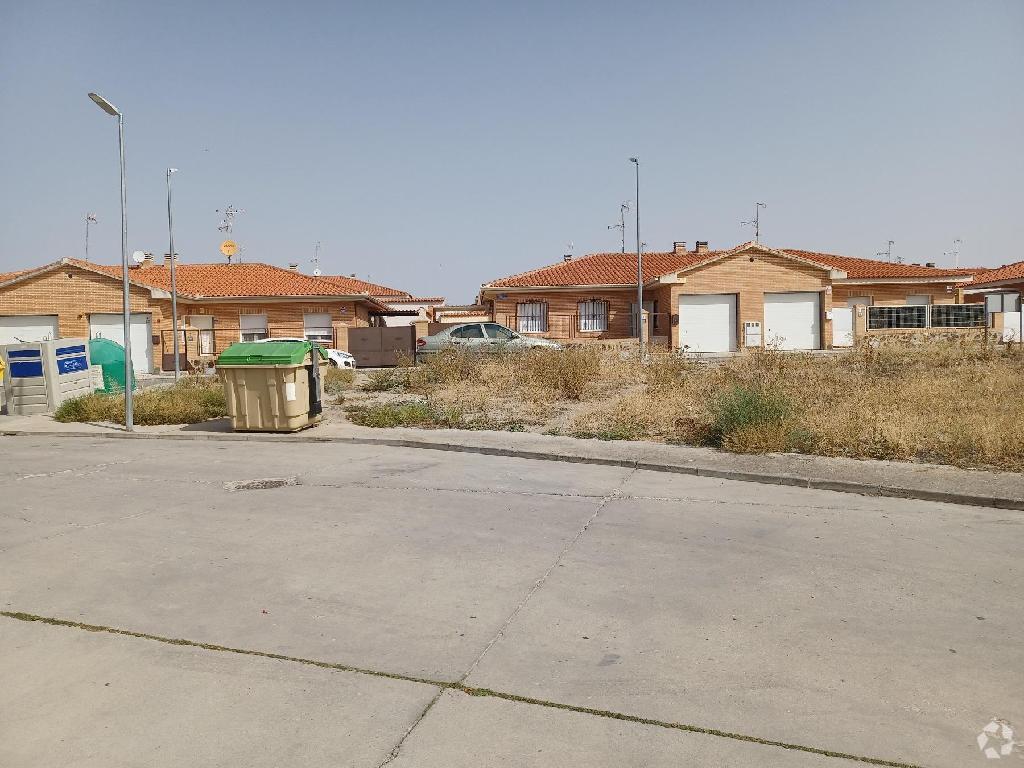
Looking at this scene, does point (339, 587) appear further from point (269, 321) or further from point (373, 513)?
point (269, 321)

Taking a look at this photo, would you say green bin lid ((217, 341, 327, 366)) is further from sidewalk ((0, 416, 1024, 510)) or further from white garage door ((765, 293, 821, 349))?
white garage door ((765, 293, 821, 349))

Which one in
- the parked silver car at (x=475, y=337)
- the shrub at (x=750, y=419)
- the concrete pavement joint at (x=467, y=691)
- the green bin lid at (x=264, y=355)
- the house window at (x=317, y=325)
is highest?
the house window at (x=317, y=325)

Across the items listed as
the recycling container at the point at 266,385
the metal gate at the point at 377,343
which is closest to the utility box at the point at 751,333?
the metal gate at the point at 377,343

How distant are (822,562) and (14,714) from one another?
4941mm

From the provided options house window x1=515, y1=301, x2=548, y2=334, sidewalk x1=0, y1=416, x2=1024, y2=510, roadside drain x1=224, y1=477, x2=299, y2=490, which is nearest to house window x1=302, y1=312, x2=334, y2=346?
house window x1=515, y1=301, x2=548, y2=334

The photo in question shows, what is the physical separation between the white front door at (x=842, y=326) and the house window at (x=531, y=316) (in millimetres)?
12614

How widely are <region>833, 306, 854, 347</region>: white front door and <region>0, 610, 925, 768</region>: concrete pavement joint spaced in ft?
110

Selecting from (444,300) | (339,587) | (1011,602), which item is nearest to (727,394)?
(1011,602)

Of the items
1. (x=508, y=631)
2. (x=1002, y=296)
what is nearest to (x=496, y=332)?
(x=1002, y=296)

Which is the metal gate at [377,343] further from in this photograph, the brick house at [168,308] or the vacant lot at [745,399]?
the vacant lot at [745,399]

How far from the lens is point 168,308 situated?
33.4 meters

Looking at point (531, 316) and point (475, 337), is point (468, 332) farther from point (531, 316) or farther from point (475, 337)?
point (531, 316)

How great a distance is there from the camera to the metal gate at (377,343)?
3139 centimetres

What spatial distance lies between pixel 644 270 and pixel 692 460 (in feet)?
95.4
